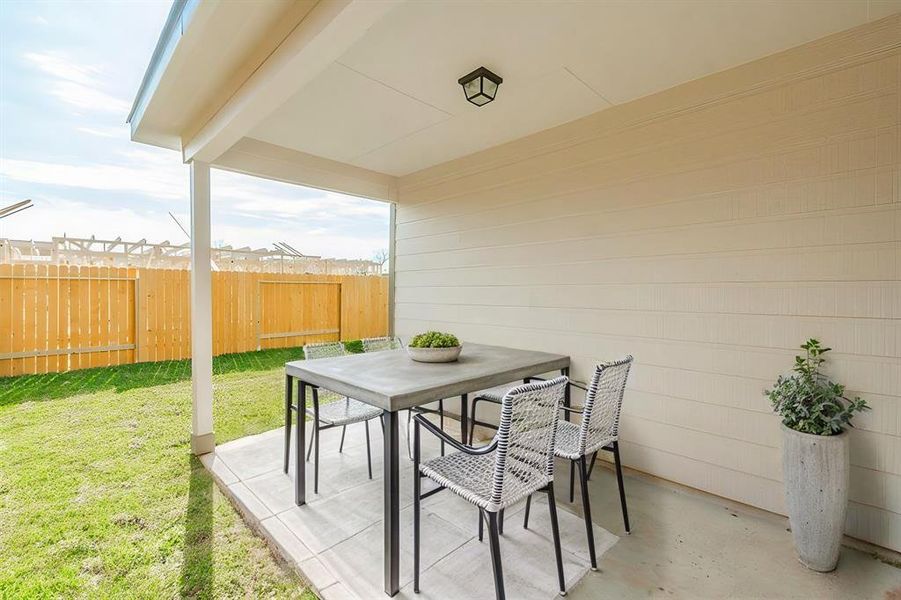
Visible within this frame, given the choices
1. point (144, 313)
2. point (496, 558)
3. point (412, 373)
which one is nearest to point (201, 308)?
point (412, 373)

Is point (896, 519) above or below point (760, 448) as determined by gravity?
below

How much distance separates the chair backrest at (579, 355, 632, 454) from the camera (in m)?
1.89

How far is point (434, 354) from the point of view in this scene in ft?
8.41

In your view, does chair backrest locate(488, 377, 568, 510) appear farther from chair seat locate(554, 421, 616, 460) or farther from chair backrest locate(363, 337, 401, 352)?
chair backrest locate(363, 337, 401, 352)

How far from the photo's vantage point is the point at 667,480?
2607 mm

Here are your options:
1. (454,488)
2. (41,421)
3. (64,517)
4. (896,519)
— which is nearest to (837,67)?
(896,519)

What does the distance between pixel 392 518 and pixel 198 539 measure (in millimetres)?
1168

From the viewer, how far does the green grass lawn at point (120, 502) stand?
1.71 m

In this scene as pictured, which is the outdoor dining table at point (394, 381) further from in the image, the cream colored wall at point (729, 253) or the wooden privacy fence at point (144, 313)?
the wooden privacy fence at point (144, 313)

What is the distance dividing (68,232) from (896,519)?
30.6ft

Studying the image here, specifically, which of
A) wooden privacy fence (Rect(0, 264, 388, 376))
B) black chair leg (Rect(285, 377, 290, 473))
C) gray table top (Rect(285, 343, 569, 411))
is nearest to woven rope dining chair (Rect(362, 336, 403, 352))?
gray table top (Rect(285, 343, 569, 411))

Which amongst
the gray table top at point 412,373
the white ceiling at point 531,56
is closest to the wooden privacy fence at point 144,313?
the white ceiling at point 531,56

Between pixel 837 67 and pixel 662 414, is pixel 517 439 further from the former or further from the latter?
pixel 837 67

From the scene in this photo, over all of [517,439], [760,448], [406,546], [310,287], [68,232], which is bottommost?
[406,546]
